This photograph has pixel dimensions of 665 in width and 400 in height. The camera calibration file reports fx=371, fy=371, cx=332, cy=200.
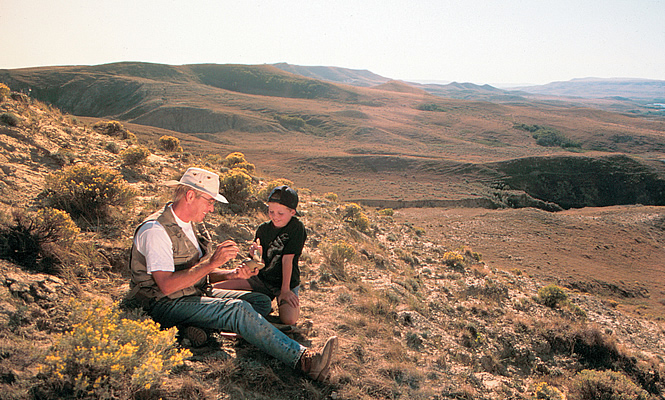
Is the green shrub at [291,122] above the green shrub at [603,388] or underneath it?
above

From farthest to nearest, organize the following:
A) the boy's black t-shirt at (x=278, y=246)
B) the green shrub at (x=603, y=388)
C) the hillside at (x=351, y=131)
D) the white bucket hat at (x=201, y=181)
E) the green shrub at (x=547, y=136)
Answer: the green shrub at (x=547, y=136) → the hillside at (x=351, y=131) → the green shrub at (x=603, y=388) → the boy's black t-shirt at (x=278, y=246) → the white bucket hat at (x=201, y=181)

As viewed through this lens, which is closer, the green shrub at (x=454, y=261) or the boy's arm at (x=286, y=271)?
the boy's arm at (x=286, y=271)

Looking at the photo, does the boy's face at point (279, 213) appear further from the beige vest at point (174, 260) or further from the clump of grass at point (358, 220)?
the clump of grass at point (358, 220)

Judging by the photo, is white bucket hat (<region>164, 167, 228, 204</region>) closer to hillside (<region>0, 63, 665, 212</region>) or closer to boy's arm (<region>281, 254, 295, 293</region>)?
boy's arm (<region>281, 254, 295, 293</region>)

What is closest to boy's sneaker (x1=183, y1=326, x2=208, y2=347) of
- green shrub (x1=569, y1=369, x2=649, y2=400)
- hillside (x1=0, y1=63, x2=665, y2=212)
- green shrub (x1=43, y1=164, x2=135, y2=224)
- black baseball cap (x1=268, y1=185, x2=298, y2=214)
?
black baseball cap (x1=268, y1=185, x2=298, y2=214)

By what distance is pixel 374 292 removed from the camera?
246 inches

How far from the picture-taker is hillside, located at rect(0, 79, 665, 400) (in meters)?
3.00

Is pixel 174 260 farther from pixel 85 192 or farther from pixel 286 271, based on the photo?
pixel 85 192

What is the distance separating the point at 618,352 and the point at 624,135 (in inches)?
3785

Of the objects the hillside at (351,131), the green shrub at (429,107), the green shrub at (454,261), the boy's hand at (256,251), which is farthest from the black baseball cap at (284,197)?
the green shrub at (429,107)

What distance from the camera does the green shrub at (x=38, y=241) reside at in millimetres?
3629

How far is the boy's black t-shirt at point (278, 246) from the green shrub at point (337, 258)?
8.60ft

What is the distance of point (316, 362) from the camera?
318cm

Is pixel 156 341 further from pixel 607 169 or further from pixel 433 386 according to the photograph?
pixel 607 169
